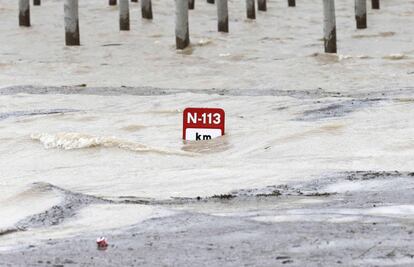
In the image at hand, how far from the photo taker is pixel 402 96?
10.3m

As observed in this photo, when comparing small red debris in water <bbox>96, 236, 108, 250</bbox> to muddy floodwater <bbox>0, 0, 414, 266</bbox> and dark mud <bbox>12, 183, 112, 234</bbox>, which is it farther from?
dark mud <bbox>12, 183, 112, 234</bbox>

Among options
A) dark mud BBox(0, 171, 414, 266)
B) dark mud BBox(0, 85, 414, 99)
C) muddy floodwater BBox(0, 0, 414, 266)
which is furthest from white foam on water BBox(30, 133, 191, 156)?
dark mud BBox(0, 85, 414, 99)

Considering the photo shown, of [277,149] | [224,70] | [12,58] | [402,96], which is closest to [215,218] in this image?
[277,149]

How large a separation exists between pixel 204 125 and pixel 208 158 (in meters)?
0.83

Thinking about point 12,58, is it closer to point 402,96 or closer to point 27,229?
point 402,96

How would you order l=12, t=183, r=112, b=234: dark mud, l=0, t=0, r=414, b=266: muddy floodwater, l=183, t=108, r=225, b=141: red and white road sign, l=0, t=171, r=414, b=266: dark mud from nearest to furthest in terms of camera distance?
l=0, t=171, r=414, b=266: dark mud, l=0, t=0, r=414, b=266: muddy floodwater, l=12, t=183, r=112, b=234: dark mud, l=183, t=108, r=225, b=141: red and white road sign

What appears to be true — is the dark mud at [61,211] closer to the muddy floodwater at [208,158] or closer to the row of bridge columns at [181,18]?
the muddy floodwater at [208,158]

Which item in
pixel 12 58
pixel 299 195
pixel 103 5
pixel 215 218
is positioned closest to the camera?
pixel 215 218

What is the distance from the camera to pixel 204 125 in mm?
7910

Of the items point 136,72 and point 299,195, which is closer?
point 299,195

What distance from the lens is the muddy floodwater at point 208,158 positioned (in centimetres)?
444

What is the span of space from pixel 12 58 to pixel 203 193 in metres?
10.2

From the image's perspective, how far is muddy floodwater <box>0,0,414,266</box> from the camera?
4.44 meters

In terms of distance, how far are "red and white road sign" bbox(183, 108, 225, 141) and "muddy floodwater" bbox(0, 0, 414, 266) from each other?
0.37 feet
